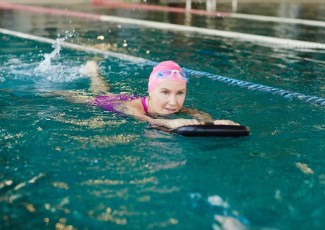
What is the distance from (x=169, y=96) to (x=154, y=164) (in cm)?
84

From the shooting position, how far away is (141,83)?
5473 mm

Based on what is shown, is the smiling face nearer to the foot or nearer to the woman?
the woman

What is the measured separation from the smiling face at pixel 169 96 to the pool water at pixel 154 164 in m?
0.22

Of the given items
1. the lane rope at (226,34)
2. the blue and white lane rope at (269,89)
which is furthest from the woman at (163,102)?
the lane rope at (226,34)

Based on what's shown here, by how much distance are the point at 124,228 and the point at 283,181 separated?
3.27 feet

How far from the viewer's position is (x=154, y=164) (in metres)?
2.81

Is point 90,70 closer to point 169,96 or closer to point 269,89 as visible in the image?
point 269,89

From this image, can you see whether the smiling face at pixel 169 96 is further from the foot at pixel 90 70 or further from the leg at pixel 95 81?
the foot at pixel 90 70

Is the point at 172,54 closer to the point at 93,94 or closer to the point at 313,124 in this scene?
the point at 93,94

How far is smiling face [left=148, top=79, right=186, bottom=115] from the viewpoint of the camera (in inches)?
137

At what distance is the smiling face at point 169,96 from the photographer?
3488 mm

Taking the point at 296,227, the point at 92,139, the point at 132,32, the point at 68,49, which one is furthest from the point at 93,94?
the point at 132,32

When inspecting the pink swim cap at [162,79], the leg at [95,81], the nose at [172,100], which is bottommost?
the leg at [95,81]

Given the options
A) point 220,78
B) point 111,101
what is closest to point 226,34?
point 220,78
